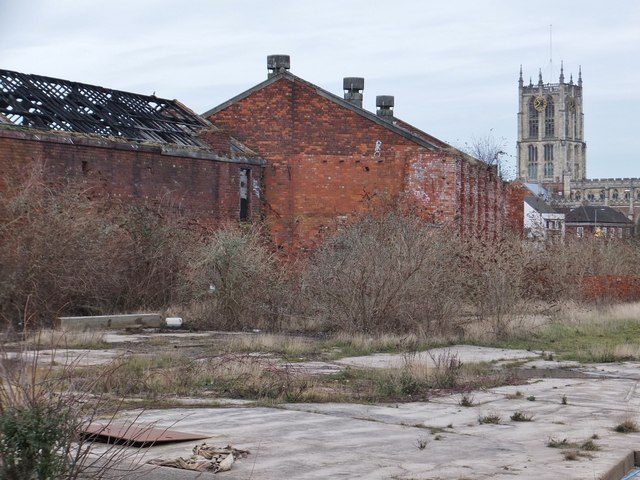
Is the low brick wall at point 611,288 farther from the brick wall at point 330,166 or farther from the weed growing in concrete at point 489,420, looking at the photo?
the weed growing in concrete at point 489,420

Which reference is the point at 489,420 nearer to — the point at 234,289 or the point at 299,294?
the point at 234,289

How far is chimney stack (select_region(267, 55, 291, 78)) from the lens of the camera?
32781 millimetres

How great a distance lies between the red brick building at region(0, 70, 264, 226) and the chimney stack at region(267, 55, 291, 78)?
10.9 feet

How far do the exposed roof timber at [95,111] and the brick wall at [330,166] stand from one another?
2082mm

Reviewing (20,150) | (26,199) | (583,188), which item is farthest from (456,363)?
(583,188)

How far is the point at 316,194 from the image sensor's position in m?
30.5

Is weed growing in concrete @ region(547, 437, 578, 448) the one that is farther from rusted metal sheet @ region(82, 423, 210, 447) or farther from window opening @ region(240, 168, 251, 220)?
window opening @ region(240, 168, 251, 220)

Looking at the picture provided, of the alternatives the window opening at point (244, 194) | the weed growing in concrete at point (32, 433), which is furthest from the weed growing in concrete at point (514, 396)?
the window opening at point (244, 194)

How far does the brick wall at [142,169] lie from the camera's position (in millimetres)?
22516

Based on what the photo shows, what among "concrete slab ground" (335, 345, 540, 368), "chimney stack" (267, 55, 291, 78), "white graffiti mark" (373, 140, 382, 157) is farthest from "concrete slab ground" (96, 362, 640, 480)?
"chimney stack" (267, 55, 291, 78)

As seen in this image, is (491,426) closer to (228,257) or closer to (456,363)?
(456,363)

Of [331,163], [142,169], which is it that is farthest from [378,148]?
[142,169]

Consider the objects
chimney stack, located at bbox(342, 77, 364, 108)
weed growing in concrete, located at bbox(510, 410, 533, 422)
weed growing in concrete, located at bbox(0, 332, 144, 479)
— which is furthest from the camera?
chimney stack, located at bbox(342, 77, 364, 108)

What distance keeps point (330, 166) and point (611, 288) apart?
9640 mm
